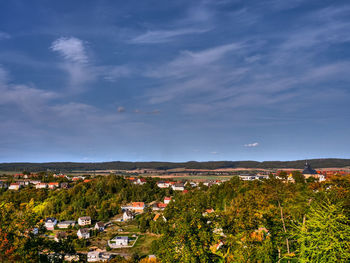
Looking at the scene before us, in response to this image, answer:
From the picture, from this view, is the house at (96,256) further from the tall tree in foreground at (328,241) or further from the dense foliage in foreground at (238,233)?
the tall tree in foreground at (328,241)

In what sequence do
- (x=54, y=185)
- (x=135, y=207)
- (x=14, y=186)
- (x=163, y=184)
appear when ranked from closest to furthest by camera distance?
(x=135, y=207), (x=14, y=186), (x=54, y=185), (x=163, y=184)

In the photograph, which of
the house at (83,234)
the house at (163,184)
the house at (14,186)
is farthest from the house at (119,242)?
the house at (14,186)

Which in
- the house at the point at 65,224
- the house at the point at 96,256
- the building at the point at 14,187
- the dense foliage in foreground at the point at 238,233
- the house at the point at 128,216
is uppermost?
the dense foliage in foreground at the point at 238,233

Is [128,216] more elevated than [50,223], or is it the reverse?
[128,216]

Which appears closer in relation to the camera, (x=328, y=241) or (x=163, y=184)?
(x=328, y=241)

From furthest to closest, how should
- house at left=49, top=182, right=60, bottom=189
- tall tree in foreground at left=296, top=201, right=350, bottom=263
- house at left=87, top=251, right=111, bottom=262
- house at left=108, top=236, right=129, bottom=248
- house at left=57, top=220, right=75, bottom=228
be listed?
house at left=49, top=182, right=60, bottom=189 → house at left=57, top=220, right=75, bottom=228 → house at left=108, top=236, right=129, bottom=248 → house at left=87, top=251, right=111, bottom=262 → tall tree in foreground at left=296, top=201, right=350, bottom=263

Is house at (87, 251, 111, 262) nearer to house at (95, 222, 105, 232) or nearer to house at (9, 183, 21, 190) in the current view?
house at (95, 222, 105, 232)

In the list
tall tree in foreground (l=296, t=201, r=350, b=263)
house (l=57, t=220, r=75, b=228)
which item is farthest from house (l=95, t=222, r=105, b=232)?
tall tree in foreground (l=296, t=201, r=350, b=263)

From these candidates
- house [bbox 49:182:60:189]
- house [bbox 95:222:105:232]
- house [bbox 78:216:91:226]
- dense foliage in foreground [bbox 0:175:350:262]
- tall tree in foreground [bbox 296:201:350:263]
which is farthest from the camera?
house [bbox 49:182:60:189]

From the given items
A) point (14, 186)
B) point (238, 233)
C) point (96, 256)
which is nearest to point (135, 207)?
point (96, 256)

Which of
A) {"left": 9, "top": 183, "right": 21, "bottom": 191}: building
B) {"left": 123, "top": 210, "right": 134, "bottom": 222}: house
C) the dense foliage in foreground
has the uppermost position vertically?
the dense foliage in foreground

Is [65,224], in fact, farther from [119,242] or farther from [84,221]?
[119,242]

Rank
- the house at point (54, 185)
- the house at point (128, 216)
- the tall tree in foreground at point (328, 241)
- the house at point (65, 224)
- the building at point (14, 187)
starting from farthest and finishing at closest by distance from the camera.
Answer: the house at point (54, 185)
the building at point (14, 187)
the house at point (128, 216)
the house at point (65, 224)
the tall tree in foreground at point (328, 241)
